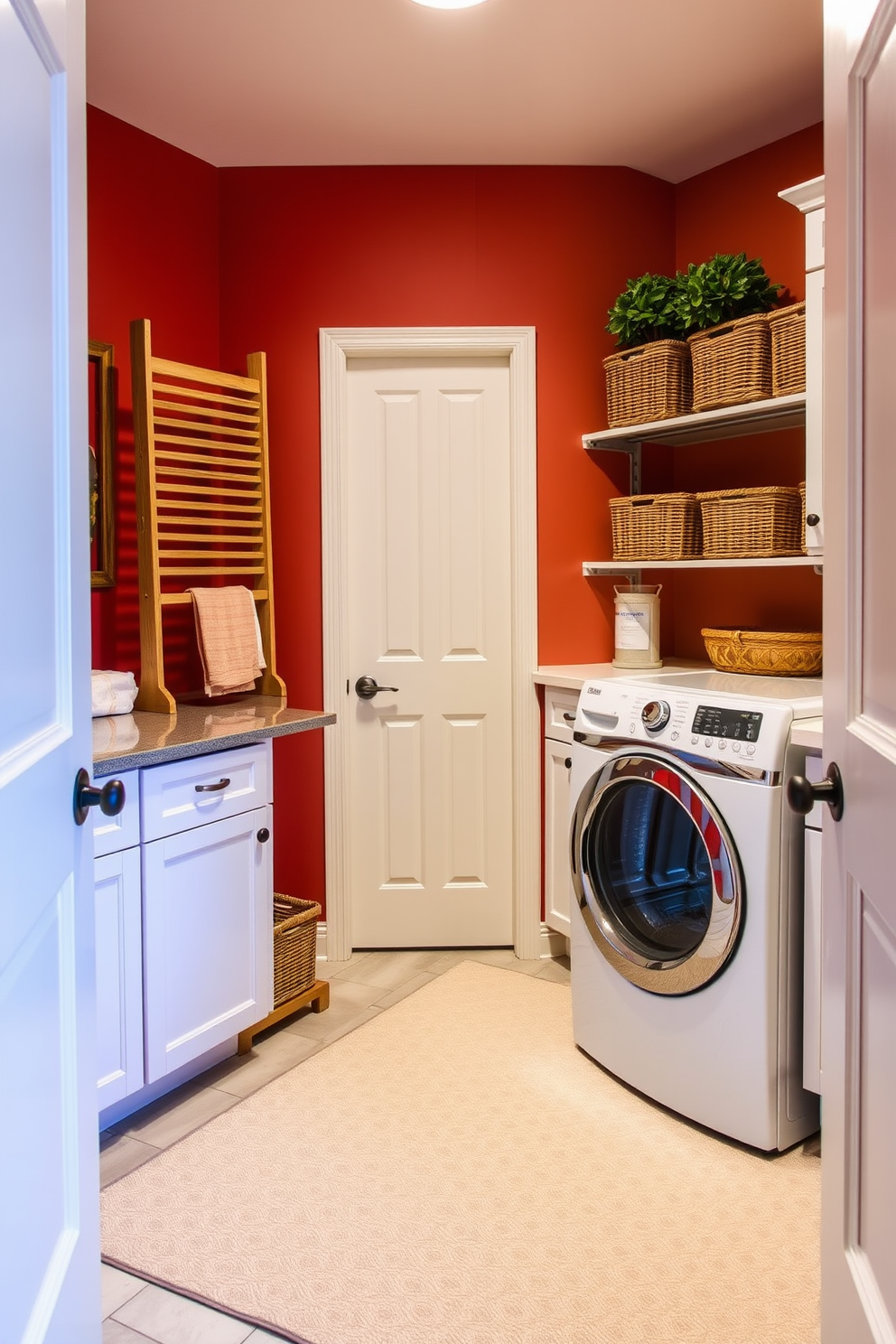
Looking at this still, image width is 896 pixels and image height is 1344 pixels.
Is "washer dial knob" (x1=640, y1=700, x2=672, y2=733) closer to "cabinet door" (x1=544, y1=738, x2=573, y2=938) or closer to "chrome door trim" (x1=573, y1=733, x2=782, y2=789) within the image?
"chrome door trim" (x1=573, y1=733, x2=782, y2=789)

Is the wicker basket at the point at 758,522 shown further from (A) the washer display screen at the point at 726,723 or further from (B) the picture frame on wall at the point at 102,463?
(B) the picture frame on wall at the point at 102,463

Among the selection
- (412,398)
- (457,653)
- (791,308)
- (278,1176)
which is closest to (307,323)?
(412,398)

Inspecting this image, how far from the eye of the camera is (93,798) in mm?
1221

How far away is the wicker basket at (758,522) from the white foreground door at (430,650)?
807 millimetres

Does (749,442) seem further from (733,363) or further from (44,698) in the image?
(44,698)

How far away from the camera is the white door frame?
3.36 metres

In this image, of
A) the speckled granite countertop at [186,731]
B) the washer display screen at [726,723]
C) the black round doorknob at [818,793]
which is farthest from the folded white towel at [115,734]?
the black round doorknob at [818,793]

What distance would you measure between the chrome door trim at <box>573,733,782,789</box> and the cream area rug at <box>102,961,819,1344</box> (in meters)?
0.87

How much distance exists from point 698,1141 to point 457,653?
174cm

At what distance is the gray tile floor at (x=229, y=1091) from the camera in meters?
1.77

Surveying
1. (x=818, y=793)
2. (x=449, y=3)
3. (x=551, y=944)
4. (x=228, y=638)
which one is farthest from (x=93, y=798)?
(x=551, y=944)

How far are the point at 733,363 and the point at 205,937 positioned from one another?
2.13 meters

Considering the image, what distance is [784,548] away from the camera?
9.29 feet

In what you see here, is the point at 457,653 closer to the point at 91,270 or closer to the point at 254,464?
the point at 254,464
